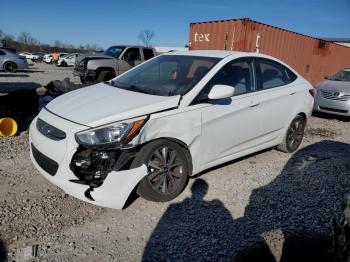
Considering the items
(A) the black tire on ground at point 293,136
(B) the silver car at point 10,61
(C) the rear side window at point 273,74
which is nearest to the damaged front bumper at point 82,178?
(C) the rear side window at point 273,74

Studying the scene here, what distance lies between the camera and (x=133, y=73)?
4.37m

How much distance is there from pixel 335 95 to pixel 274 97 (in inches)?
198

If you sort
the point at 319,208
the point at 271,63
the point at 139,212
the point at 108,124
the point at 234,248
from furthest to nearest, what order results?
the point at 271,63 < the point at 319,208 < the point at 139,212 < the point at 108,124 < the point at 234,248

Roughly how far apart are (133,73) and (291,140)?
2844mm

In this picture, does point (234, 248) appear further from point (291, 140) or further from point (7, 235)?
point (291, 140)

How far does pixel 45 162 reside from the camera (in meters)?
3.05

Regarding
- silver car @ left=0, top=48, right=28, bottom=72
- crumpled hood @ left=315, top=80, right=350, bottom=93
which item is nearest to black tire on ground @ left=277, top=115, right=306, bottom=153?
crumpled hood @ left=315, top=80, right=350, bottom=93

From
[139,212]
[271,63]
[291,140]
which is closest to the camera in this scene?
[139,212]

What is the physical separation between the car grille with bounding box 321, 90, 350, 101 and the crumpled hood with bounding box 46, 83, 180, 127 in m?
6.73

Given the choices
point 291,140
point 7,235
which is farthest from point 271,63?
point 7,235

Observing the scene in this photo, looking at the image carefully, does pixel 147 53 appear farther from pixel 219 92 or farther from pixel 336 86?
pixel 219 92

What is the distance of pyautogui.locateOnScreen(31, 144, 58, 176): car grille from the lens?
9.61ft

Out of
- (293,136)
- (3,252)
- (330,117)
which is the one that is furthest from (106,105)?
(330,117)

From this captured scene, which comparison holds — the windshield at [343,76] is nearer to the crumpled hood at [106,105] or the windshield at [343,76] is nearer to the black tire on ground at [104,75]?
the black tire on ground at [104,75]
